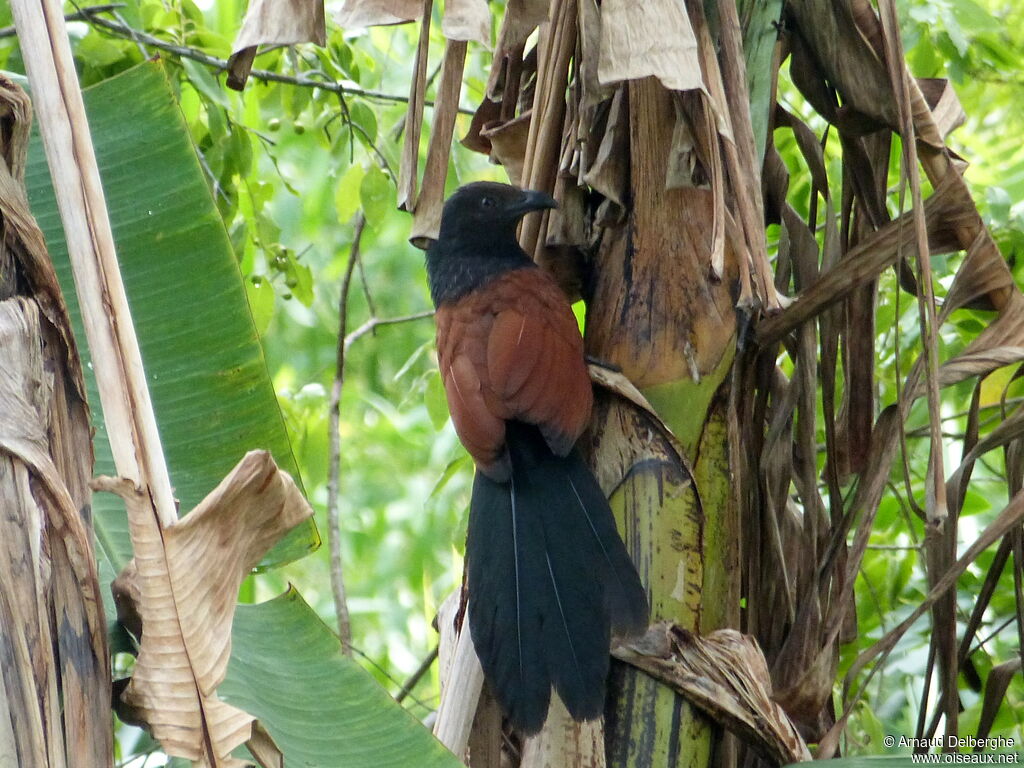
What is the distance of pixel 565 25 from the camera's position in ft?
A: 6.08

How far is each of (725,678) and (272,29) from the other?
3.77 feet

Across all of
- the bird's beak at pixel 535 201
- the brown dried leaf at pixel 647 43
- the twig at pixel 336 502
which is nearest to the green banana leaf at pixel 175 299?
the bird's beak at pixel 535 201

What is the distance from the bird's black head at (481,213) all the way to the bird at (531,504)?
26 mm

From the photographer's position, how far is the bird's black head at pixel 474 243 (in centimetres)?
250

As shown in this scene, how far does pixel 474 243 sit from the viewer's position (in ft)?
8.95

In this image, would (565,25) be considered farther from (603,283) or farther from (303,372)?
(303,372)

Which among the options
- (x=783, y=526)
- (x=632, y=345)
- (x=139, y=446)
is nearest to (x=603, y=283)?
(x=632, y=345)

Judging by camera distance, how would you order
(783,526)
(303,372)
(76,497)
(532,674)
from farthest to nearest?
(303,372), (783,526), (532,674), (76,497)

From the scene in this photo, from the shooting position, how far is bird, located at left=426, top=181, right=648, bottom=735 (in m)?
1.64

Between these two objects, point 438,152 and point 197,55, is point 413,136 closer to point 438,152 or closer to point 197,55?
point 438,152

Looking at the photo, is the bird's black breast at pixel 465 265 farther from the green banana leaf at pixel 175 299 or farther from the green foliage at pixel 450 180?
the green banana leaf at pixel 175 299

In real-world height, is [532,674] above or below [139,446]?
below

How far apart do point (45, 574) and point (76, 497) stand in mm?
117

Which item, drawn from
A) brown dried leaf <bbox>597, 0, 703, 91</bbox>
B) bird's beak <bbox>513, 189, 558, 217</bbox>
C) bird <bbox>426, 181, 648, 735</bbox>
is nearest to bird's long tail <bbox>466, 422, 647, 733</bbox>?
bird <bbox>426, 181, 648, 735</bbox>
